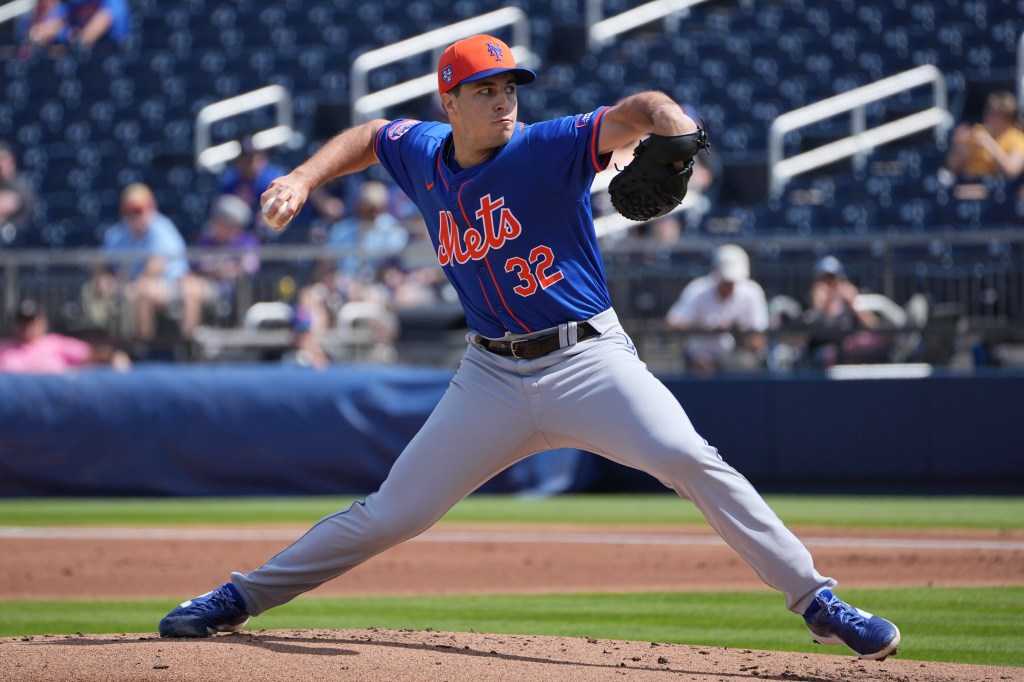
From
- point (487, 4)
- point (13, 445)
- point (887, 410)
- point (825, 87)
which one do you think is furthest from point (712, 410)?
point (487, 4)

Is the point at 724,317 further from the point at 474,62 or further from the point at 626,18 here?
the point at 626,18

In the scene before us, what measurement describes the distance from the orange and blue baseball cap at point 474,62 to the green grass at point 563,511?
5.57 meters

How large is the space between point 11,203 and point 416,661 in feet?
41.6

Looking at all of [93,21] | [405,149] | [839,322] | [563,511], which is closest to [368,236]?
[563,511]

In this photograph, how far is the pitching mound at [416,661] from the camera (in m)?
3.99

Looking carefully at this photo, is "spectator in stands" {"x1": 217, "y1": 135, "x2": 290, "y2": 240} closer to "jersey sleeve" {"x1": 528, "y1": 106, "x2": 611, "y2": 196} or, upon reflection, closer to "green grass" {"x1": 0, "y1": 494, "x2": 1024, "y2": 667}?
"green grass" {"x1": 0, "y1": 494, "x2": 1024, "y2": 667}

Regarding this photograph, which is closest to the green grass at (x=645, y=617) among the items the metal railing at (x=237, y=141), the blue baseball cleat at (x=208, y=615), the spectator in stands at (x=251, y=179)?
the blue baseball cleat at (x=208, y=615)

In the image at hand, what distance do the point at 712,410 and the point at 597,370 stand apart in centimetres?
711

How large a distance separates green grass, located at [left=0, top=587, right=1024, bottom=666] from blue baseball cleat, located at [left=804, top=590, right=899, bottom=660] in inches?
35.3

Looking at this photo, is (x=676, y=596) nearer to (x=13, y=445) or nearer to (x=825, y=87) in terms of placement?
(x=13, y=445)

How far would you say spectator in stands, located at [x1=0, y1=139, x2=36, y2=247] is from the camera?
50.3 feet

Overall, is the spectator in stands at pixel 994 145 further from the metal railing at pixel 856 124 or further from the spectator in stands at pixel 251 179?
the spectator in stands at pixel 251 179

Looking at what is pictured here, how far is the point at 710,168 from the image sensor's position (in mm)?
14766

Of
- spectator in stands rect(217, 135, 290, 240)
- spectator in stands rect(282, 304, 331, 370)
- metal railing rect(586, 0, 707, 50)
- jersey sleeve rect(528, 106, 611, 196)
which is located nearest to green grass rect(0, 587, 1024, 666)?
jersey sleeve rect(528, 106, 611, 196)
